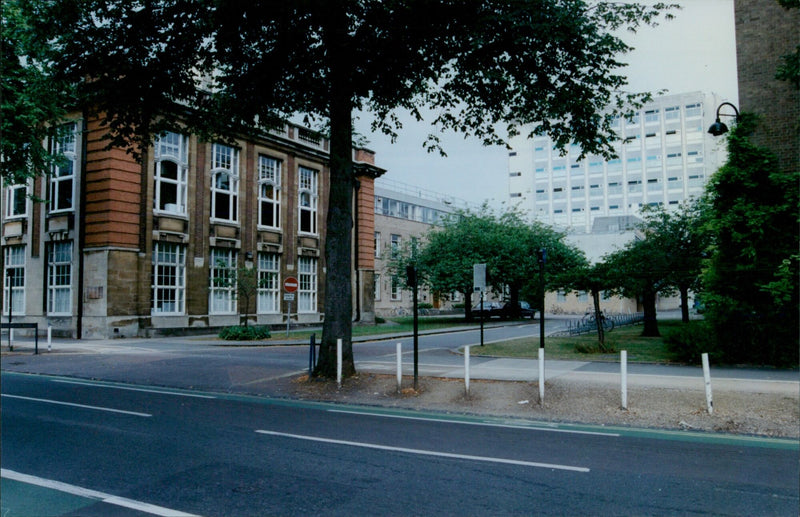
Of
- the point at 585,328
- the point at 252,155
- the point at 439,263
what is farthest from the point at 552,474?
the point at 439,263

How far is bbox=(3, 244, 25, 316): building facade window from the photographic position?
96.6 ft

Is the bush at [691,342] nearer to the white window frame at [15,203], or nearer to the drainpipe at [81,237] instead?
the drainpipe at [81,237]

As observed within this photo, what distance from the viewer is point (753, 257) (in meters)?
16.2

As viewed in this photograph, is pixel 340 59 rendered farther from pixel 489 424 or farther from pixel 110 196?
pixel 110 196

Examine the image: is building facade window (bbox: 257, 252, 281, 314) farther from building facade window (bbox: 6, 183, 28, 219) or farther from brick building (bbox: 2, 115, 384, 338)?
building facade window (bbox: 6, 183, 28, 219)

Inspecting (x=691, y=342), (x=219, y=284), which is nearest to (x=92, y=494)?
(x=691, y=342)

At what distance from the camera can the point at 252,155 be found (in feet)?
110

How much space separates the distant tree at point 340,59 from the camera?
1173cm

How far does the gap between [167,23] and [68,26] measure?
193 centimetres

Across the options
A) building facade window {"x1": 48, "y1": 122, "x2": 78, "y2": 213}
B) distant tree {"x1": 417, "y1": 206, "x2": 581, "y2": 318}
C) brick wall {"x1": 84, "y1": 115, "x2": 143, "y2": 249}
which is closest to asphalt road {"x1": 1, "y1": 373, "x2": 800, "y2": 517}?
brick wall {"x1": 84, "y1": 115, "x2": 143, "y2": 249}

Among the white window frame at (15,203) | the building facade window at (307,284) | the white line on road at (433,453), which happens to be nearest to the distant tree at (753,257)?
the white line on road at (433,453)

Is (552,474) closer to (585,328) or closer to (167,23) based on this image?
(167,23)

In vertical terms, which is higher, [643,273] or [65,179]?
[65,179]

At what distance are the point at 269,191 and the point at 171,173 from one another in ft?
22.5
